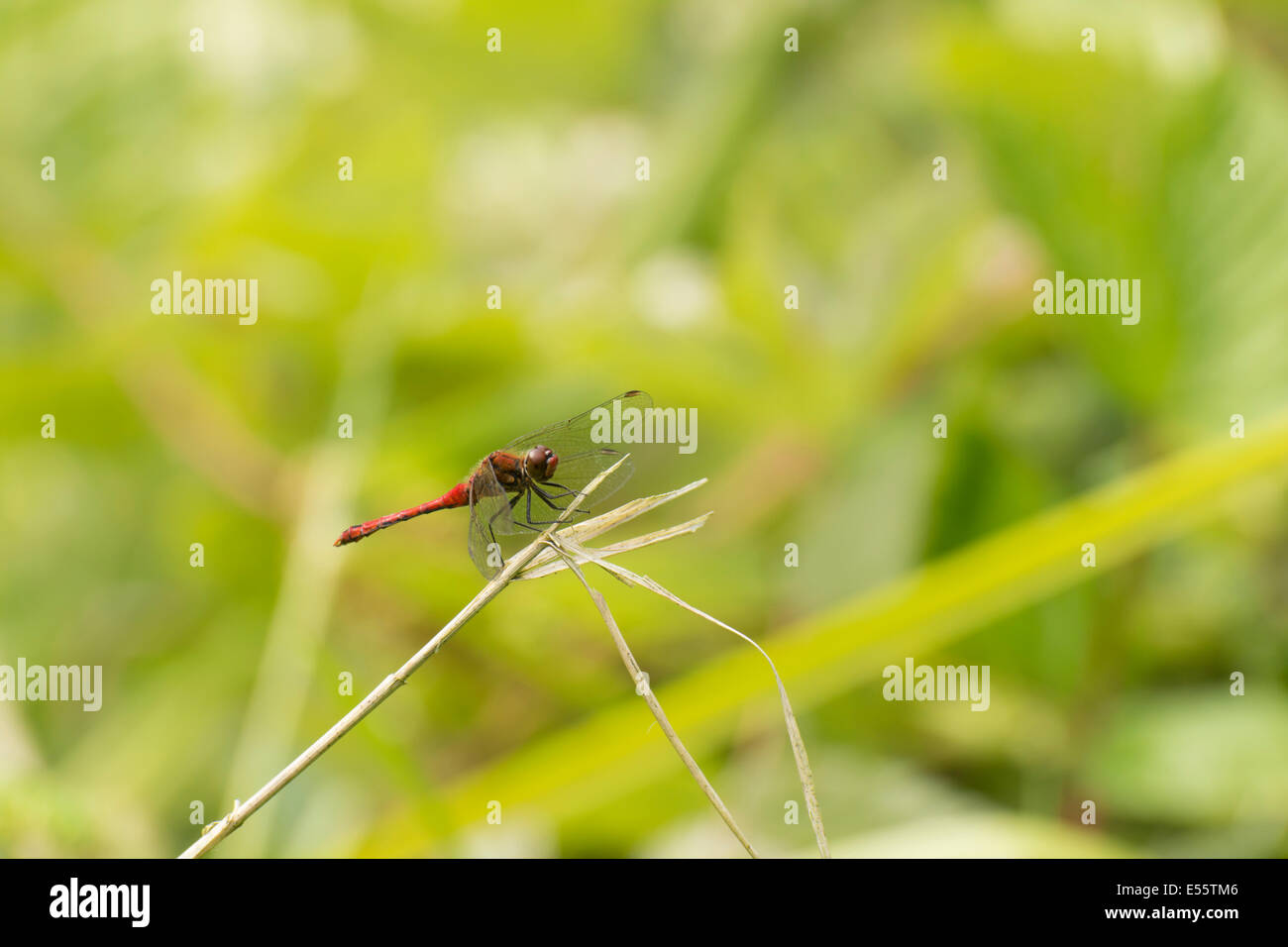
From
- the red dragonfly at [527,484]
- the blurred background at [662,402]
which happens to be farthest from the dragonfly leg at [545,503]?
the blurred background at [662,402]

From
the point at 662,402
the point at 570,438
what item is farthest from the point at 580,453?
the point at 662,402

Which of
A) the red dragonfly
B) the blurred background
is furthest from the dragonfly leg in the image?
the blurred background

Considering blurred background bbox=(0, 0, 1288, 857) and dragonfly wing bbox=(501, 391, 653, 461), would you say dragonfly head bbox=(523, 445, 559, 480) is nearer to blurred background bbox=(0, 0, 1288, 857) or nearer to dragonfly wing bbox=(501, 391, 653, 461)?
dragonfly wing bbox=(501, 391, 653, 461)

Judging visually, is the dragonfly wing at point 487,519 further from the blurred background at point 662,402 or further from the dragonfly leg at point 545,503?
the blurred background at point 662,402

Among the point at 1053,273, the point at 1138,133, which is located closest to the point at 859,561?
the point at 1053,273

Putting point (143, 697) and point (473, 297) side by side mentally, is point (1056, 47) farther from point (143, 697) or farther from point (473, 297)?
point (143, 697)
